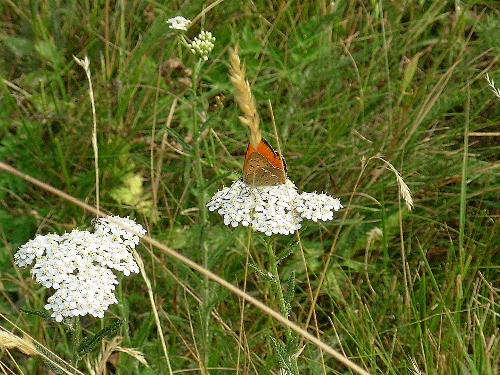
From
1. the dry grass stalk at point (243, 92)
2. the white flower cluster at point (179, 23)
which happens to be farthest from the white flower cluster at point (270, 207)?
the white flower cluster at point (179, 23)

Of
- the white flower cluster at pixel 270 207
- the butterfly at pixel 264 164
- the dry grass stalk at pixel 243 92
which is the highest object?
the dry grass stalk at pixel 243 92

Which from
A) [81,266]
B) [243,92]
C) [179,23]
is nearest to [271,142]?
[179,23]

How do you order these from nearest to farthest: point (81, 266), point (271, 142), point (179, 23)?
point (81, 266) → point (179, 23) → point (271, 142)

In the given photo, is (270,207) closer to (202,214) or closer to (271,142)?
(202,214)

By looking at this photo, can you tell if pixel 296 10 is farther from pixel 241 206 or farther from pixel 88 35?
pixel 241 206

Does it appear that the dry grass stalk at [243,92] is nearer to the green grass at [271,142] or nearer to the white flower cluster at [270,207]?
the white flower cluster at [270,207]

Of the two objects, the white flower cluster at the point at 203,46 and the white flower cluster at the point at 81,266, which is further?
the white flower cluster at the point at 203,46

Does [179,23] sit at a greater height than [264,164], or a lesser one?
greater
